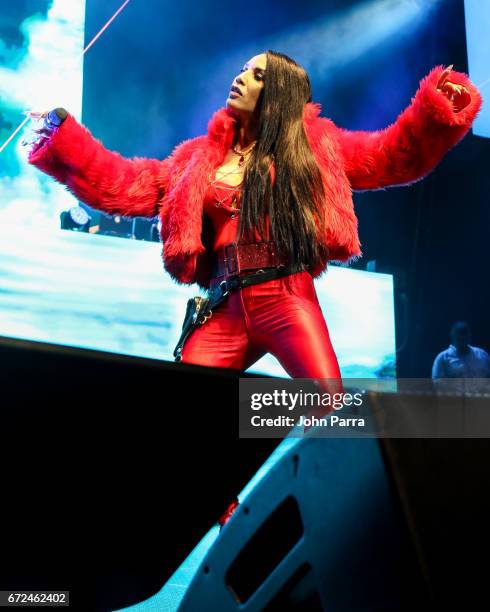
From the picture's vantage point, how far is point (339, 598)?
620 mm

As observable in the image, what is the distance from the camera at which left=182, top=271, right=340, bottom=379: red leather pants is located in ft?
5.42

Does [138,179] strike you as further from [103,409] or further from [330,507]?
[330,507]

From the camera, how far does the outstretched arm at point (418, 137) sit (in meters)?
1.83

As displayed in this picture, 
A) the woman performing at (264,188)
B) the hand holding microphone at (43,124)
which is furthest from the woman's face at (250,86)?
the hand holding microphone at (43,124)

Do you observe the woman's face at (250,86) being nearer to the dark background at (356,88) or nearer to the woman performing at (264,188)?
the woman performing at (264,188)

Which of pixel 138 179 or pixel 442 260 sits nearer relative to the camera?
pixel 138 179

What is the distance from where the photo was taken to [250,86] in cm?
193

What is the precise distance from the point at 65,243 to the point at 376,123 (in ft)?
8.66

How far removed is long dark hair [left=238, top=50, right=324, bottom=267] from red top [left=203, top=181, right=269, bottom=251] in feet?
0.16

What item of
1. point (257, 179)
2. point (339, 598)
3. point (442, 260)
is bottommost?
point (339, 598)

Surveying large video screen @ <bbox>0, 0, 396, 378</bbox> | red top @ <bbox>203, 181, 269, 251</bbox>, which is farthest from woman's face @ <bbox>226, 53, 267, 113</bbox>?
large video screen @ <bbox>0, 0, 396, 378</bbox>

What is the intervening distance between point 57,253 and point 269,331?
192 cm

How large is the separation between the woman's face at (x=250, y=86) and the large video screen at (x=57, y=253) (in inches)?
66.0

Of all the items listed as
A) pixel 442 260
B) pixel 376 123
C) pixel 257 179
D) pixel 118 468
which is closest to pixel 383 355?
pixel 442 260
